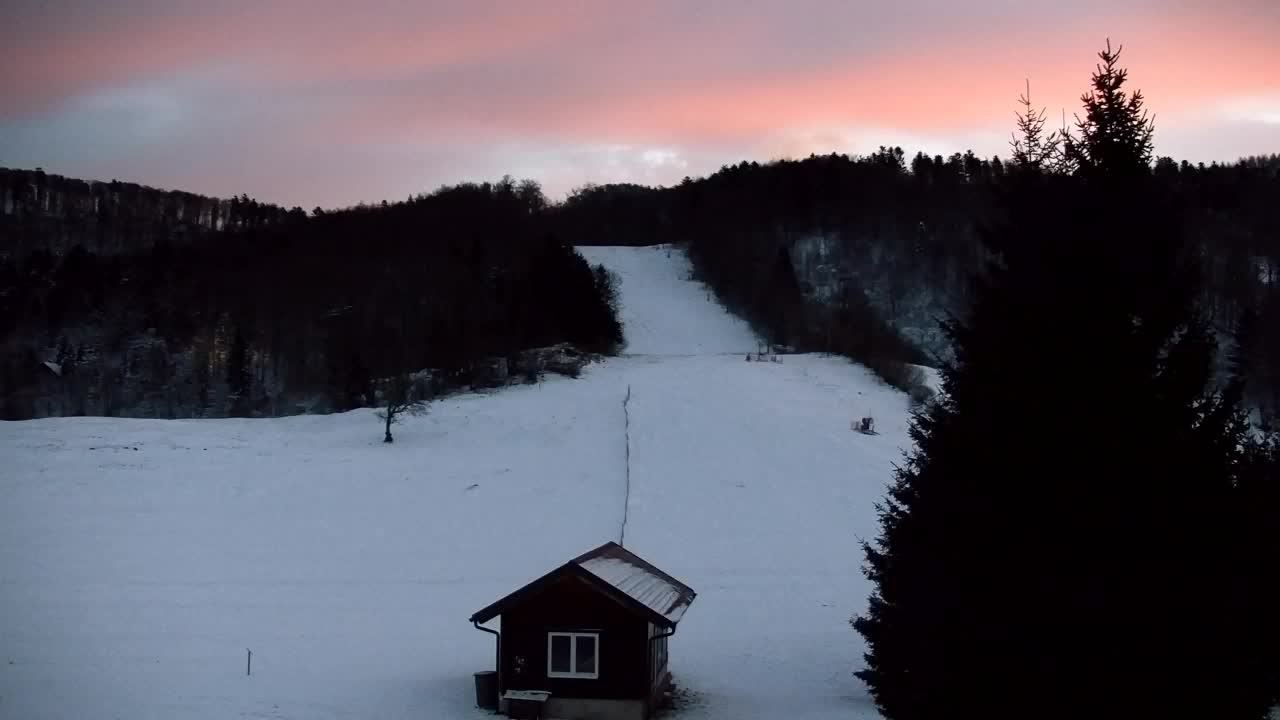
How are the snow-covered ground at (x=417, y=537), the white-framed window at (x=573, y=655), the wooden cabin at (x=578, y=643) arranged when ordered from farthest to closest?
1. the snow-covered ground at (x=417, y=537)
2. the white-framed window at (x=573, y=655)
3. the wooden cabin at (x=578, y=643)

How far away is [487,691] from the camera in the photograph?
1725 centimetres

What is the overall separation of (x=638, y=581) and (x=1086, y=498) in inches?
453

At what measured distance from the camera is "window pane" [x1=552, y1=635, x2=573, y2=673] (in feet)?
55.8

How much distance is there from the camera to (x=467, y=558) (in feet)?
90.5

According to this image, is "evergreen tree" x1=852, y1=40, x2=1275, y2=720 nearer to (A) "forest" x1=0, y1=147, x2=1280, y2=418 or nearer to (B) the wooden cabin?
(B) the wooden cabin

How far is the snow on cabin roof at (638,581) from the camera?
1716 cm

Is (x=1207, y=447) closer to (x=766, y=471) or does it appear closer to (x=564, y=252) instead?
(x=766, y=471)

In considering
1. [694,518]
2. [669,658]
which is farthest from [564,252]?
→ [669,658]

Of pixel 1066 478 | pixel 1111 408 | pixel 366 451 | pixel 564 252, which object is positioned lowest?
pixel 366 451

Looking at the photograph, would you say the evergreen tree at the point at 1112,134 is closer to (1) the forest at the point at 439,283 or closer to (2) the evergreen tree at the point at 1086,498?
(2) the evergreen tree at the point at 1086,498

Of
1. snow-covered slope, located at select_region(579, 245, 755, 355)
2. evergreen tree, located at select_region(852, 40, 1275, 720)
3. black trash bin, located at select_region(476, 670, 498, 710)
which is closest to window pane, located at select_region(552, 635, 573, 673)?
black trash bin, located at select_region(476, 670, 498, 710)

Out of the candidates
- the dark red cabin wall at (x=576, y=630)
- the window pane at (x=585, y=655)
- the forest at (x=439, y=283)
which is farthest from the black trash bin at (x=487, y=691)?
the forest at (x=439, y=283)

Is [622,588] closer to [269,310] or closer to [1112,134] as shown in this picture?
[1112,134]

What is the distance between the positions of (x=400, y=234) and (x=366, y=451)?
1543 inches
